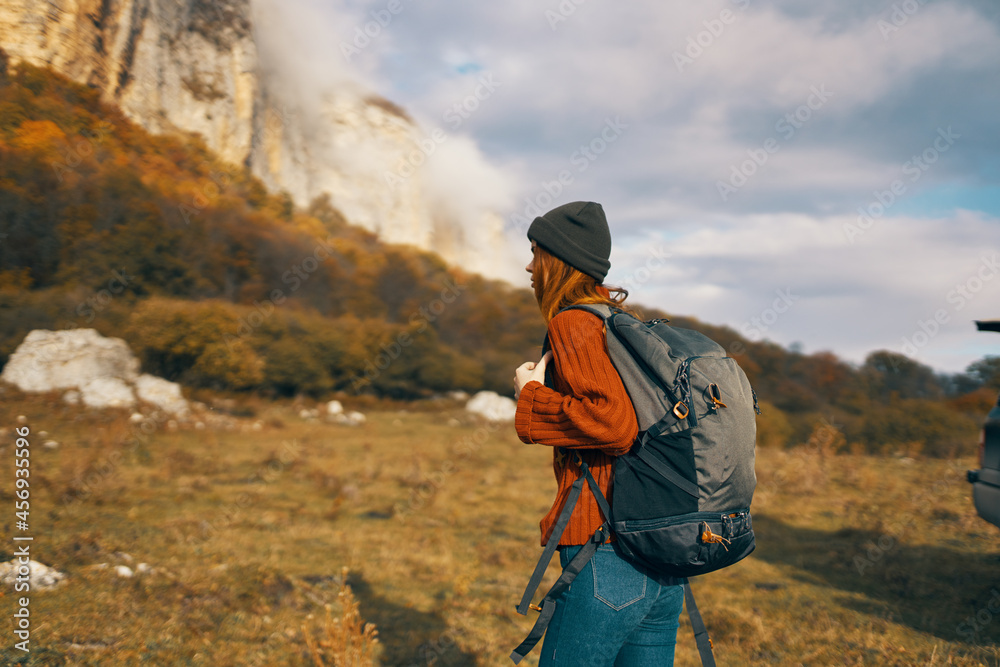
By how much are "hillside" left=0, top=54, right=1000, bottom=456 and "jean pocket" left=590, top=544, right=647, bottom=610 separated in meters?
9.23

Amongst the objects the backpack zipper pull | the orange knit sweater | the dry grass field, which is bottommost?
the dry grass field

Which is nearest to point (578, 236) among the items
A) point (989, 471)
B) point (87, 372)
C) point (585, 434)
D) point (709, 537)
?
point (585, 434)

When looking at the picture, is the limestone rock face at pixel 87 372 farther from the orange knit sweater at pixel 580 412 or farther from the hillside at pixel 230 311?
the orange knit sweater at pixel 580 412

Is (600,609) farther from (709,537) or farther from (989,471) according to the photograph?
(989,471)

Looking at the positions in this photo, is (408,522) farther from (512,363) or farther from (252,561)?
(512,363)

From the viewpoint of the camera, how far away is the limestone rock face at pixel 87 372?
13.9 m

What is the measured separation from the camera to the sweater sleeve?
1.28 m

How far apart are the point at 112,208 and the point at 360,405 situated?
39.1ft

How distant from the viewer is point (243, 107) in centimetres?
4947

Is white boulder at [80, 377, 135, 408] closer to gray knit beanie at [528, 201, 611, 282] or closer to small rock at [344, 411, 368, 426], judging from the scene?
small rock at [344, 411, 368, 426]

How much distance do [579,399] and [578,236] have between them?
463mm

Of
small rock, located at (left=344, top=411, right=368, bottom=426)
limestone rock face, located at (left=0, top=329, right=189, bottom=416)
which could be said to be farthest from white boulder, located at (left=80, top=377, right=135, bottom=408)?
small rock, located at (left=344, top=411, right=368, bottom=426)

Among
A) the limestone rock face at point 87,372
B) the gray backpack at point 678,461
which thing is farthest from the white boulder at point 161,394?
the gray backpack at point 678,461

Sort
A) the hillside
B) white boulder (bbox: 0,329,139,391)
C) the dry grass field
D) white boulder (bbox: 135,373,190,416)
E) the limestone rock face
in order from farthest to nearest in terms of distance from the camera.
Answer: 1. the hillside
2. white boulder (bbox: 135,373,190,416)
3. white boulder (bbox: 0,329,139,391)
4. the limestone rock face
5. the dry grass field
